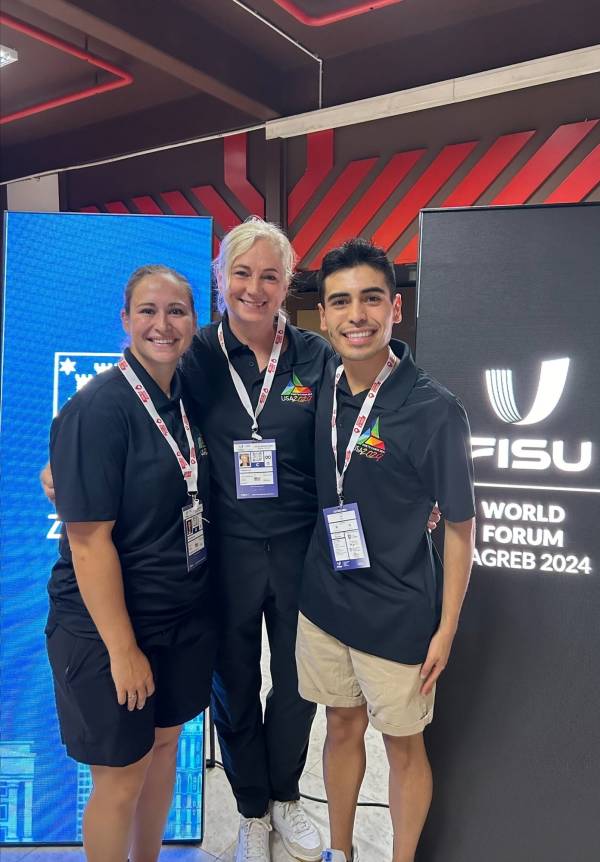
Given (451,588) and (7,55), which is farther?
(7,55)

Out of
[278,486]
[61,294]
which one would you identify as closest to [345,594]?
[278,486]

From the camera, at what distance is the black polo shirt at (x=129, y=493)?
4.04ft

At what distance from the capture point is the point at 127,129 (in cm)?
582

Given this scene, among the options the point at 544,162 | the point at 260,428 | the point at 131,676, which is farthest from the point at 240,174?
the point at 131,676

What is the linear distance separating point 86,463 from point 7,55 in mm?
4725

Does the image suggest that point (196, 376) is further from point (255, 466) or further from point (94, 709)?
point (94, 709)

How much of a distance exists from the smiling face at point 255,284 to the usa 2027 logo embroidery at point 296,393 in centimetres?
19

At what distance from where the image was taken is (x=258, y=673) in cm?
173

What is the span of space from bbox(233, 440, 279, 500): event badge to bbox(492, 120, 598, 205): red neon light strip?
3.36 meters

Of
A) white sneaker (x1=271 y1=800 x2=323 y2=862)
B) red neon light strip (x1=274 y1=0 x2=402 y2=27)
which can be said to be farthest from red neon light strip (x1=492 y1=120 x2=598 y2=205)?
white sneaker (x1=271 y1=800 x2=323 y2=862)

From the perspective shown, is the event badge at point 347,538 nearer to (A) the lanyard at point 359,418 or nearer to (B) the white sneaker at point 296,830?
(A) the lanyard at point 359,418

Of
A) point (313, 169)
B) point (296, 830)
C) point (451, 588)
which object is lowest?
point (296, 830)

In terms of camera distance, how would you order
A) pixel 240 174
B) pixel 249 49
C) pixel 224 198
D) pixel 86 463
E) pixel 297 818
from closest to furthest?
pixel 86 463 < pixel 297 818 < pixel 249 49 < pixel 240 174 < pixel 224 198

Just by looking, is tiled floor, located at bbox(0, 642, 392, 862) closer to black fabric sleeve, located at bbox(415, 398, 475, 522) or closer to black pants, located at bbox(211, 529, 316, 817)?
black pants, located at bbox(211, 529, 316, 817)
